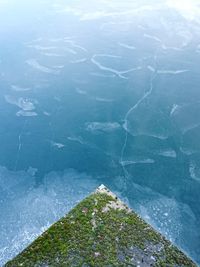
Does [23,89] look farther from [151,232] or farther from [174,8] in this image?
[174,8]

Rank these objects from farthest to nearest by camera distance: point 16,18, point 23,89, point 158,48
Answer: point 16,18, point 158,48, point 23,89

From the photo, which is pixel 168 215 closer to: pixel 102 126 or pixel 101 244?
pixel 101 244

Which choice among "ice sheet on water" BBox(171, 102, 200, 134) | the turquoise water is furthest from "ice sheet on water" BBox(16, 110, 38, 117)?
"ice sheet on water" BBox(171, 102, 200, 134)

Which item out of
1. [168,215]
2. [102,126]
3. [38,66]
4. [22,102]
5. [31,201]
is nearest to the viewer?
[168,215]

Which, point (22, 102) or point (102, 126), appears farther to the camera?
point (22, 102)

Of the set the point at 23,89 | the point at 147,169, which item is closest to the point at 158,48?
the point at 23,89

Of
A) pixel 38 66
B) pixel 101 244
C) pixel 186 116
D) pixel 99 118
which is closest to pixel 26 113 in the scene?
pixel 99 118
